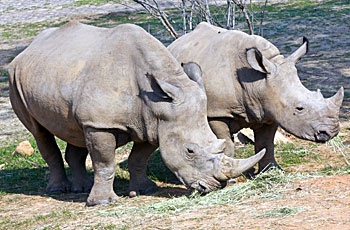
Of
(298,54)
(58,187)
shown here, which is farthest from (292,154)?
(58,187)

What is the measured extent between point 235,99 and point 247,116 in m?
0.26

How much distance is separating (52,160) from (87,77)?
179 cm

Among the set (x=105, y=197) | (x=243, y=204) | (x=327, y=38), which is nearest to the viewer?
(x=243, y=204)

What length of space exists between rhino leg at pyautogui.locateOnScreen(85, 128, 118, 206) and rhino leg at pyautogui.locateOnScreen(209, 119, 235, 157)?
1210mm

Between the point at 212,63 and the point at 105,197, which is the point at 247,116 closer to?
the point at 212,63

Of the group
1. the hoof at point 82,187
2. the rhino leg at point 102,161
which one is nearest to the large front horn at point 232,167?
the rhino leg at point 102,161

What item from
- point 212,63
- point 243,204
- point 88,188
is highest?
point 212,63

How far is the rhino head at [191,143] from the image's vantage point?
6945 mm

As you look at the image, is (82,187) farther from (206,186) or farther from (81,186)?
(206,186)

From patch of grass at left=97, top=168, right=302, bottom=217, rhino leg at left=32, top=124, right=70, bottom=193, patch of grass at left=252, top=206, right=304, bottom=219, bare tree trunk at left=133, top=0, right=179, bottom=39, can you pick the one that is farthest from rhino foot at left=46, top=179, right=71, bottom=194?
bare tree trunk at left=133, top=0, right=179, bottom=39

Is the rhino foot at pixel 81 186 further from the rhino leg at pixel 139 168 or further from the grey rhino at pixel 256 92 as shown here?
the grey rhino at pixel 256 92

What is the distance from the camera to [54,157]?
8.80 m

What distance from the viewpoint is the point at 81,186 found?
866cm

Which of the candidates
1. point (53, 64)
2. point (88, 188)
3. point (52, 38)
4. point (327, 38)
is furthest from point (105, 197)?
point (327, 38)
